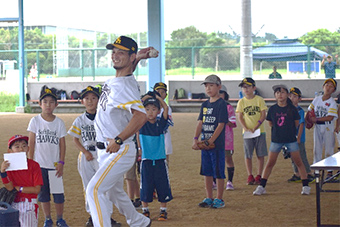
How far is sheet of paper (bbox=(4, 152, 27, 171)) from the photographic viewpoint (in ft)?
18.8

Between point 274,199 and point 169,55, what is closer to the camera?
point 274,199

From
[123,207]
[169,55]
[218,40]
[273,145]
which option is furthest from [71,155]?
[218,40]

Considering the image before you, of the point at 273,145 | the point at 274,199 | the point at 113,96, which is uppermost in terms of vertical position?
the point at 113,96

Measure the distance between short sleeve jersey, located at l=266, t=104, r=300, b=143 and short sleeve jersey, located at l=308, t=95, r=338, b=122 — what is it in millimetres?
1180

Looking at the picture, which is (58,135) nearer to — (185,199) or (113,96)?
(113,96)

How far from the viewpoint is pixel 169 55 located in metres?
37.4

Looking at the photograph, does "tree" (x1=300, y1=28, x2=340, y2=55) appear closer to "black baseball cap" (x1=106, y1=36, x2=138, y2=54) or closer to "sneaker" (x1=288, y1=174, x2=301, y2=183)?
"sneaker" (x1=288, y1=174, x2=301, y2=183)

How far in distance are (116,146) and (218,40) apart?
157 ft

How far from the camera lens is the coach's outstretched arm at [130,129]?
568 centimetres

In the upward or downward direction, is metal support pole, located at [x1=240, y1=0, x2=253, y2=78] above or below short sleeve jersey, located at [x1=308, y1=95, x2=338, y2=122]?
above

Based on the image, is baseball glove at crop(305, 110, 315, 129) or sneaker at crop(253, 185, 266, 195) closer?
sneaker at crop(253, 185, 266, 195)

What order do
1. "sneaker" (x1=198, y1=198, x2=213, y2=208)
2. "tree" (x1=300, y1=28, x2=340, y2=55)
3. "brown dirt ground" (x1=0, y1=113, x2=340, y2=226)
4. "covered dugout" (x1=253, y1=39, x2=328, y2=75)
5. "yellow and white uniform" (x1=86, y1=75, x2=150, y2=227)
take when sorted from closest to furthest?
"yellow and white uniform" (x1=86, y1=75, x2=150, y2=227), "brown dirt ground" (x1=0, y1=113, x2=340, y2=226), "sneaker" (x1=198, y1=198, x2=213, y2=208), "covered dugout" (x1=253, y1=39, x2=328, y2=75), "tree" (x1=300, y1=28, x2=340, y2=55)

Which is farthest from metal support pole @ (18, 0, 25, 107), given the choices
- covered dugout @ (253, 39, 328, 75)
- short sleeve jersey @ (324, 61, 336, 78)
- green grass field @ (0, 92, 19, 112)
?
short sleeve jersey @ (324, 61, 336, 78)

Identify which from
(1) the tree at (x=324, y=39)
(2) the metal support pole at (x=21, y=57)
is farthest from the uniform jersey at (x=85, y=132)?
(1) the tree at (x=324, y=39)
